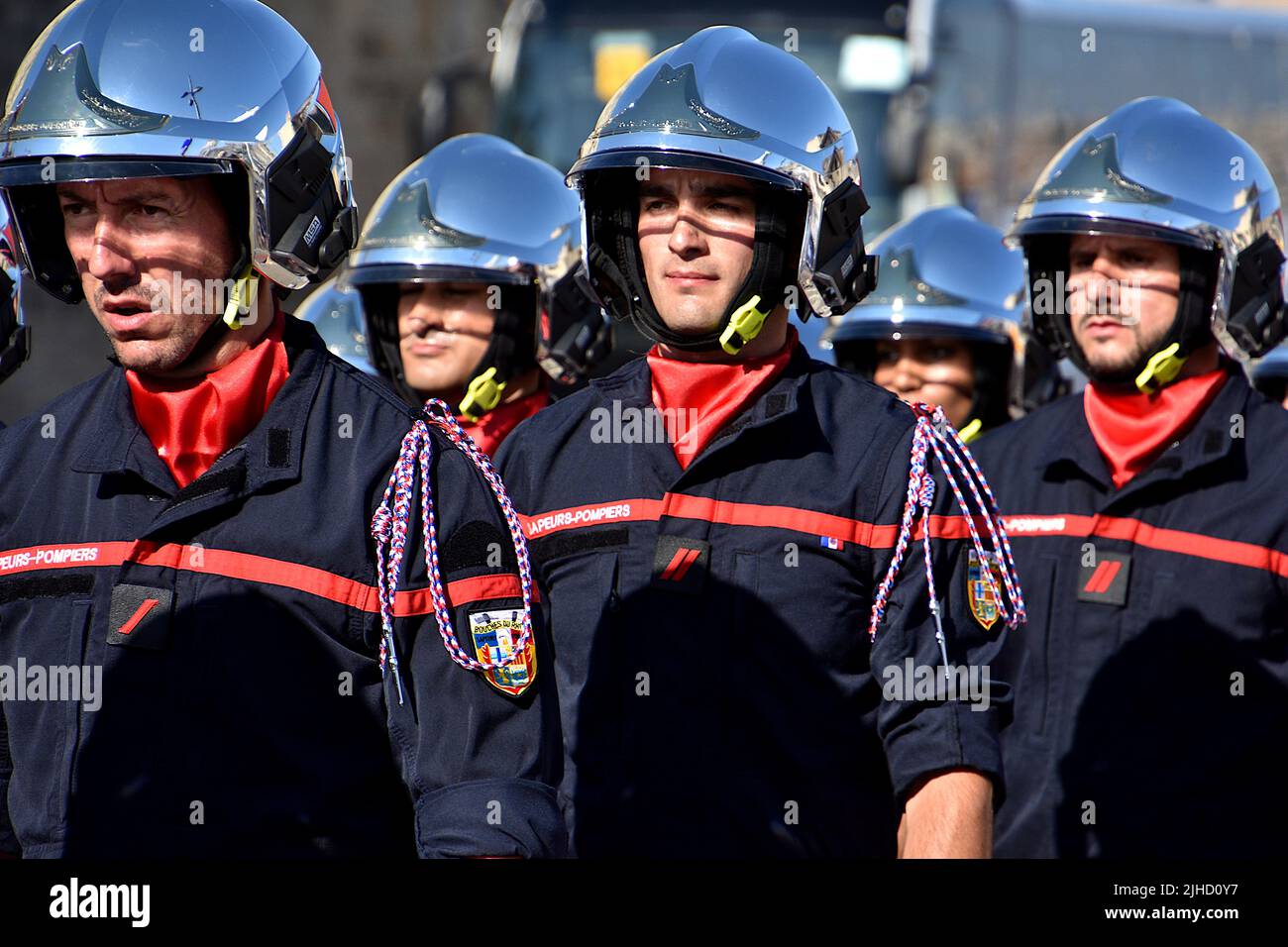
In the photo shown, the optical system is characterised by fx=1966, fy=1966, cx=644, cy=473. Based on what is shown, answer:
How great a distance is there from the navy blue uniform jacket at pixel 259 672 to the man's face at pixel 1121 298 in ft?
7.64

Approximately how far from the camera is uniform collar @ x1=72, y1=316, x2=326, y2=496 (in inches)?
112

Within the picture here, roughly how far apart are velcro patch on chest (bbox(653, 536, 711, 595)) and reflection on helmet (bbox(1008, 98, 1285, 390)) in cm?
164

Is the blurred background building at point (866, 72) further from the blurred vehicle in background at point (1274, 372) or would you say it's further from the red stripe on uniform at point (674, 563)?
the red stripe on uniform at point (674, 563)

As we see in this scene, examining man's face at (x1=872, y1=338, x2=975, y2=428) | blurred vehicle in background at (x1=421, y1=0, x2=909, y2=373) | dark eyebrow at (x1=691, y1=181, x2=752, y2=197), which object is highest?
blurred vehicle in background at (x1=421, y1=0, x2=909, y2=373)

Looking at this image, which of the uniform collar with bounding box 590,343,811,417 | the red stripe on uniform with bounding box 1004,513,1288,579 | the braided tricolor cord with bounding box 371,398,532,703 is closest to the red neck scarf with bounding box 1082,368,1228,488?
the red stripe on uniform with bounding box 1004,513,1288,579

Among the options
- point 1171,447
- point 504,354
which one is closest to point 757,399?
point 1171,447

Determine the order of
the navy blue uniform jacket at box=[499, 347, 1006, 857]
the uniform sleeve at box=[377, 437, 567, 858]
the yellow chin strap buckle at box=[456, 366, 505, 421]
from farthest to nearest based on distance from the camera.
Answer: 1. the yellow chin strap buckle at box=[456, 366, 505, 421]
2. the navy blue uniform jacket at box=[499, 347, 1006, 857]
3. the uniform sleeve at box=[377, 437, 567, 858]

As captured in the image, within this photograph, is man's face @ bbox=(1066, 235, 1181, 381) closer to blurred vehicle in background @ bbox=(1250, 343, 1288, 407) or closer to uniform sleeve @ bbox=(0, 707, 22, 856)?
uniform sleeve @ bbox=(0, 707, 22, 856)

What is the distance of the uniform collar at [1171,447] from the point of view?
4500 mm

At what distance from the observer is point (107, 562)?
284cm

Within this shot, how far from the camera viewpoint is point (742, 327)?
3.62 m

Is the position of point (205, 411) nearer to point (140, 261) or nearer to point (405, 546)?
point (140, 261)

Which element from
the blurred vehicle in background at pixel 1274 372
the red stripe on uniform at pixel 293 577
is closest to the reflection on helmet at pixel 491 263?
the red stripe on uniform at pixel 293 577
